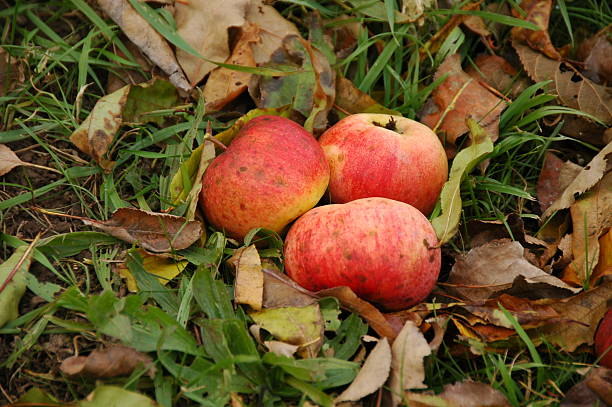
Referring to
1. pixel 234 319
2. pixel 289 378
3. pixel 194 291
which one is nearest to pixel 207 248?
pixel 194 291

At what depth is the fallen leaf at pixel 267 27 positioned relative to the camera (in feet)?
9.48

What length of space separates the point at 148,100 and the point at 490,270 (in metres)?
1.60

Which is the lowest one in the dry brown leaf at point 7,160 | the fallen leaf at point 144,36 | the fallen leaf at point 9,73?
the dry brown leaf at point 7,160

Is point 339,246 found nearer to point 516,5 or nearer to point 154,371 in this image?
point 154,371

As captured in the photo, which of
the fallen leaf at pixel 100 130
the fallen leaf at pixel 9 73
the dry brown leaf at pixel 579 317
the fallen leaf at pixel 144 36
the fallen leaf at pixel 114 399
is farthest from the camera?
the fallen leaf at pixel 144 36

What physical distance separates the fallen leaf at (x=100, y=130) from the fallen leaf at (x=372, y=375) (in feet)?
4.27

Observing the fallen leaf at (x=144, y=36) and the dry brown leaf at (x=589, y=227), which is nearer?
the dry brown leaf at (x=589, y=227)

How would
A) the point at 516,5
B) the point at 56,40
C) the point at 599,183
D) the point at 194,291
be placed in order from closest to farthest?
1. the point at 194,291
2. the point at 599,183
3. the point at 56,40
4. the point at 516,5

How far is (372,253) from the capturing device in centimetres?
208

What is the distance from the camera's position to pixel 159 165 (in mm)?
2635

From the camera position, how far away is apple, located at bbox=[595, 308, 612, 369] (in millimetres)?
2002

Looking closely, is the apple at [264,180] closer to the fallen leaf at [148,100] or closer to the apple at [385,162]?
the apple at [385,162]

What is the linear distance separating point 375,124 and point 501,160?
2.27 feet

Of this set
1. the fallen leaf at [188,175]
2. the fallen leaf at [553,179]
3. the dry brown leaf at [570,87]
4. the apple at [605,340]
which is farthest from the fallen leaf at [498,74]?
the fallen leaf at [188,175]
